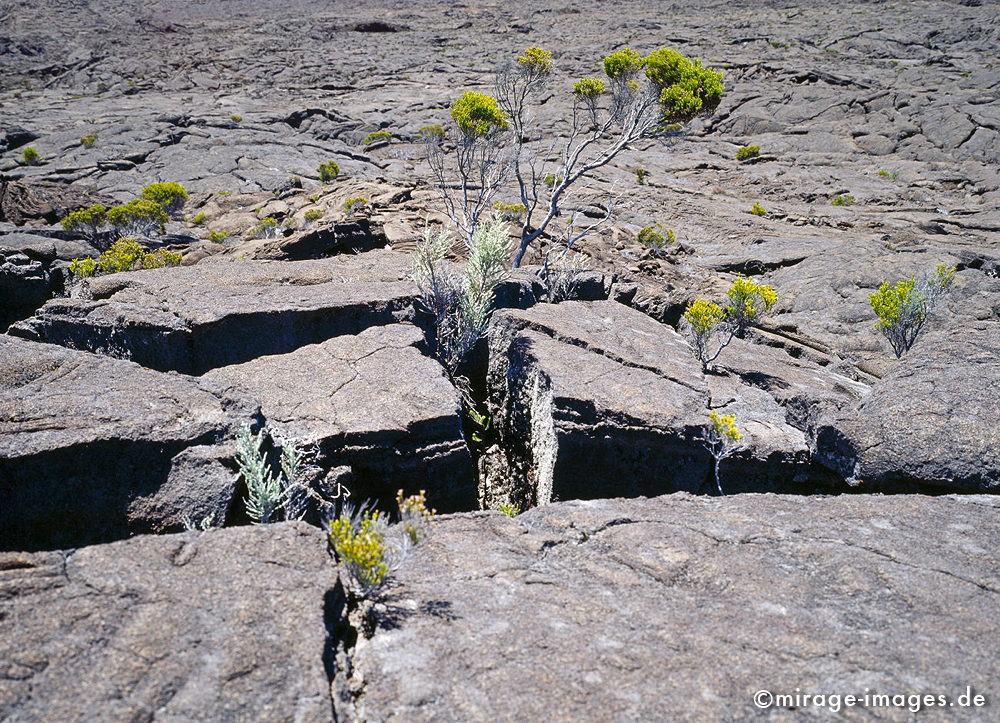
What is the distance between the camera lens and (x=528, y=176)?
2570 centimetres

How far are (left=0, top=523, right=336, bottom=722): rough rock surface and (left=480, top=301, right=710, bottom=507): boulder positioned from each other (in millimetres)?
2475

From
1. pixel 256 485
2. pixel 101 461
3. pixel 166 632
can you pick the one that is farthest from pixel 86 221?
pixel 166 632

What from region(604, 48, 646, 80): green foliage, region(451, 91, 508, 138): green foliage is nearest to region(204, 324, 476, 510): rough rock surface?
region(451, 91, 508, 138): green foliage

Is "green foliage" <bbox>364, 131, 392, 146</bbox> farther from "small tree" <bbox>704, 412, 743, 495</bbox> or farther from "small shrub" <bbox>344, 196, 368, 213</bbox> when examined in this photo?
"small tree" <bbox>704, 412, 743, 495</bbox>

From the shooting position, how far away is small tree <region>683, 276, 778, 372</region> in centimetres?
668

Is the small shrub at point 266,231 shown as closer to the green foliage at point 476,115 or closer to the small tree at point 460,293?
the green foliage at point 476,115

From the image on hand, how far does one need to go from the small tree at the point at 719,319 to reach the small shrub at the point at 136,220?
17.6 metres

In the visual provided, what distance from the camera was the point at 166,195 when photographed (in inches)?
880

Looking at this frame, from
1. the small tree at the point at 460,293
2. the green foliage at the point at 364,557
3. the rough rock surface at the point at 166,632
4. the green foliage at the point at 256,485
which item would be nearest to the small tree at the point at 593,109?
the small tree at the point at 460,293

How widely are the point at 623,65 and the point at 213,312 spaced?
9.00 meters

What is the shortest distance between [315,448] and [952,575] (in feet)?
13.4

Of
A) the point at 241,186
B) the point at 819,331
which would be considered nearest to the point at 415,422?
the point at 819,331

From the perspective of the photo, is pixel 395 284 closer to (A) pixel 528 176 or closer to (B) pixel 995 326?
(B) pixel 995 326

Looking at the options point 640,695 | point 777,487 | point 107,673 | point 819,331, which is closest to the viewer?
point 107,673
